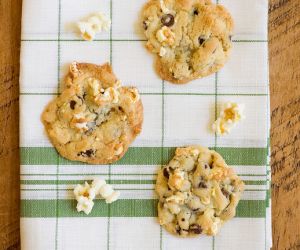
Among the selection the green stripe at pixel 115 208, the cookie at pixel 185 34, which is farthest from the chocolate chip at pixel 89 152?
the cookie at pixel 185 34

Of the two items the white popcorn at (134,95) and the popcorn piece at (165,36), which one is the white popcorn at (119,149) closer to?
the white popcorn at (134,95)

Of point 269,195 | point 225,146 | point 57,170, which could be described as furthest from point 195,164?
point 57,170

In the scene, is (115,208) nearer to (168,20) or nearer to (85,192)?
(85,192)

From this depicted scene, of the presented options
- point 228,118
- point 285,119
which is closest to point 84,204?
point 228,118

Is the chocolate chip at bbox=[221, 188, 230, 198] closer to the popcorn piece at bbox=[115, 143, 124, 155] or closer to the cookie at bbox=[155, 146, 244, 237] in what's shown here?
the cookie at bbox=[155, 146, 244, 237]

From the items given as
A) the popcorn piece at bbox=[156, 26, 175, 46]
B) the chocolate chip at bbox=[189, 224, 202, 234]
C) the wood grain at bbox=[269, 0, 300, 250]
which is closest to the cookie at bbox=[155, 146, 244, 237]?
the chocolate chip at bbox=[189, 224, 202, 234]
